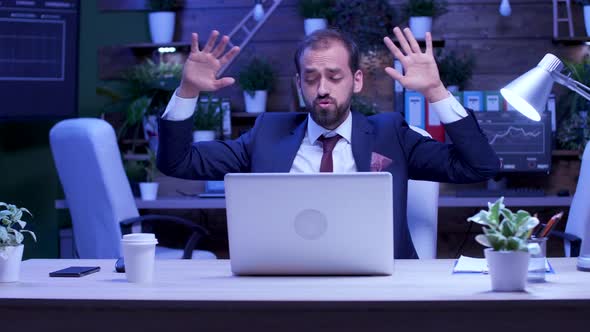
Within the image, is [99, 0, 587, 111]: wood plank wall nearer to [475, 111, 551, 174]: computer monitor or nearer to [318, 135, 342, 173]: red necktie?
[475, 111, 551, 174]: computer monitor

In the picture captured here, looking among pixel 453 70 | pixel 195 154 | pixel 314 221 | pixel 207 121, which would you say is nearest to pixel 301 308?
pixel 314 221

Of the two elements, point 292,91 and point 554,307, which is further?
point 292,91

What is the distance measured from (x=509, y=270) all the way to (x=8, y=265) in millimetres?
1118

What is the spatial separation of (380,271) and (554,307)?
47cm

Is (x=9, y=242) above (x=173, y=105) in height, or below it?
below

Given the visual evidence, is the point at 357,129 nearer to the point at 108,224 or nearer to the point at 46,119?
the point at 108,224

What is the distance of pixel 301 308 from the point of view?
1757 millimetres

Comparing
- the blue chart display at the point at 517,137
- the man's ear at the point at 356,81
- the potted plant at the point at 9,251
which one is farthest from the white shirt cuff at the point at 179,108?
the blue chart display at the point at 517,137

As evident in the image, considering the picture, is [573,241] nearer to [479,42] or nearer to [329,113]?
[329,113]

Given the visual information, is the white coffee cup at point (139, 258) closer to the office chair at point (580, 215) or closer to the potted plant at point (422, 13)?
the office chair at point (580, 215)

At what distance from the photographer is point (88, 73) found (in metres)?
5.32

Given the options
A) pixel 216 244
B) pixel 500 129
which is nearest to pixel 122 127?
pixel 216 244

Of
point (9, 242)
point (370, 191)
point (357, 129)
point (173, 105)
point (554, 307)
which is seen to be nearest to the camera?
point (554, 307)

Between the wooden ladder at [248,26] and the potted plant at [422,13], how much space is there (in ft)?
2.46
